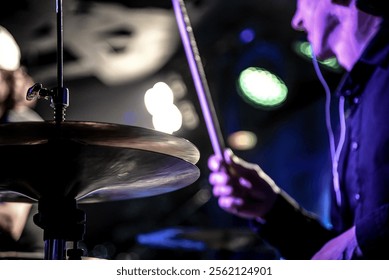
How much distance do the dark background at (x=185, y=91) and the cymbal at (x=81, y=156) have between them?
1642mm

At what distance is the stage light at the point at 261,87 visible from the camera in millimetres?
3529

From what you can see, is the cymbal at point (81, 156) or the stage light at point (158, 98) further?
the stage light at point (158, 98)

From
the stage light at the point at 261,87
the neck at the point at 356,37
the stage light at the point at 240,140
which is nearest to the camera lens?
the neck at the point at 356,37

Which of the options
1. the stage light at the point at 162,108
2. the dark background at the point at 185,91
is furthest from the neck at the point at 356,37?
the stage light at the point at 162,108

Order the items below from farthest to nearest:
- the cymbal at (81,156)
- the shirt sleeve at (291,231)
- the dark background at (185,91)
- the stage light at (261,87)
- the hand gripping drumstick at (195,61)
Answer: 1. the stage light at (261,87)
2. the dark background at (185,91)
3. the shirt sleeve at (291,231)
4. the hand gripping drumstick at (195,61)
5. the cymbal at (81,156)

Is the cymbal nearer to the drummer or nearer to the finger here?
the finger

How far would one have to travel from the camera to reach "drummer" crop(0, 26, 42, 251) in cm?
163

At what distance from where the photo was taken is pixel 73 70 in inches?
115

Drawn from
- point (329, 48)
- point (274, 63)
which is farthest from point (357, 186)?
point (274, 63)

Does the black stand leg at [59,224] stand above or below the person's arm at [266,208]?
above

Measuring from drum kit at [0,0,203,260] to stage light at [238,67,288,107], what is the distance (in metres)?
2.58

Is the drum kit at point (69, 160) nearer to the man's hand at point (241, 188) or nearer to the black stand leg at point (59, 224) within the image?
the black stand leg at point (59, 224)

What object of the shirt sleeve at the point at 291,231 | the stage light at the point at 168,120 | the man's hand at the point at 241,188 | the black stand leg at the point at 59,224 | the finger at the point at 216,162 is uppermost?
the black stand leg at the point at 59,224

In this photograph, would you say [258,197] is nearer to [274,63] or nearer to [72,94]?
[72,94]
